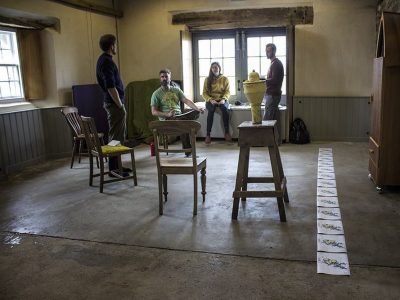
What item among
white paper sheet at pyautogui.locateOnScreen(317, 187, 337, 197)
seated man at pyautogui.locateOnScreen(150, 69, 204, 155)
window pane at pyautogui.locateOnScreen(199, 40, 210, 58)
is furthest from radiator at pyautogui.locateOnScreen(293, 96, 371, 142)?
white paper sheet at pyautogui.locateOnScreen(317, 187, 337, 197)

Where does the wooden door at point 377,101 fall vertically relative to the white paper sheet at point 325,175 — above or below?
above

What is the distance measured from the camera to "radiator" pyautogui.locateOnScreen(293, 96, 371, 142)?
6.97 meters

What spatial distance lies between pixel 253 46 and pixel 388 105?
3967 millimetres

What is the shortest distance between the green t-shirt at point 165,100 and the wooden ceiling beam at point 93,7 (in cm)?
203

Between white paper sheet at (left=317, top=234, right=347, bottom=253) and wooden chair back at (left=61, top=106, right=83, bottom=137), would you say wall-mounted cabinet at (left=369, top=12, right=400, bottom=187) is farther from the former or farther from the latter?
wooden chair back at (left=61, top=106, right=83, bottom=137)

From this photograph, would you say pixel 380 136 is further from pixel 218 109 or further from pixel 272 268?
pixel 218 109

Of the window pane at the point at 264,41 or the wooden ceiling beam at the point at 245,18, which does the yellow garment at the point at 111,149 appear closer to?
the wooden ceiling beam at the point at 245,18

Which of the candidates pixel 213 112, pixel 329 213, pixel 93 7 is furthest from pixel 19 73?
pixel 329 213

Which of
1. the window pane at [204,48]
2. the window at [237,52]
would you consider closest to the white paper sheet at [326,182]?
the window at [237,52]

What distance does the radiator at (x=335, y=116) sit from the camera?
22.9 feet

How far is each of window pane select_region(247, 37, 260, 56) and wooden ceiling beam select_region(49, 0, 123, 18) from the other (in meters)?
2.50

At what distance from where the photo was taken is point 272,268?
259 cm

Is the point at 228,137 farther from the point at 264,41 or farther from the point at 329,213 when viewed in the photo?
the point at 329,213

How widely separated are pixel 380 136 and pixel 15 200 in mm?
3779
